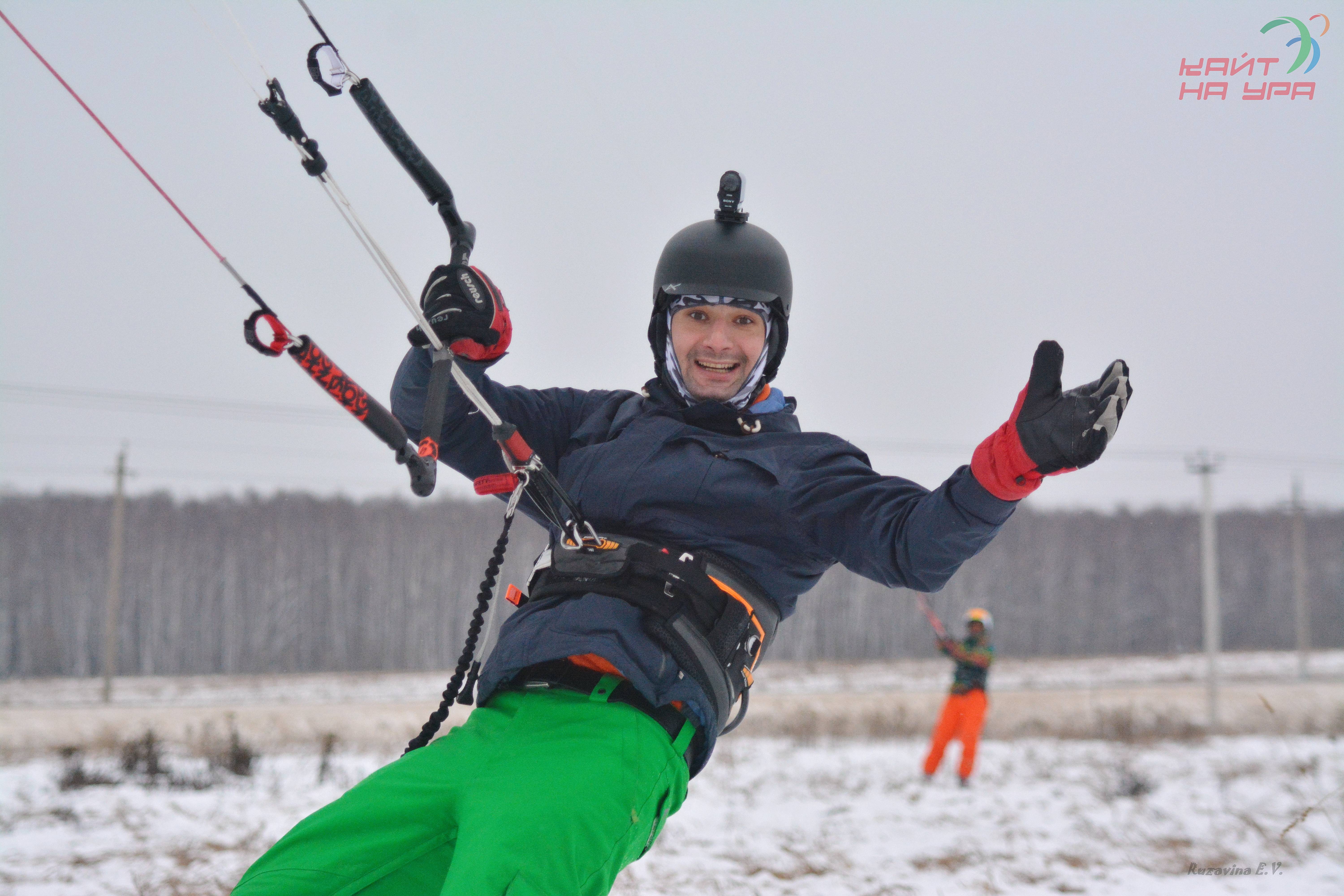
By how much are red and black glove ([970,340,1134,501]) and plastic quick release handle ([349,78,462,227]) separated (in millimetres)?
1267

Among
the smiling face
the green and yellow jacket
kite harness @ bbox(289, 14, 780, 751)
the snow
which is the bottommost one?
the snow

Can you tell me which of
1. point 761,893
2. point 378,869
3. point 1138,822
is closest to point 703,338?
point 378,869

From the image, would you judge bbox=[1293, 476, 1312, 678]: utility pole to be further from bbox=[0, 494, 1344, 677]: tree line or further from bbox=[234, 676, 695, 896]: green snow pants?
bbox=[234, 676, 695, 896]: green snow pants

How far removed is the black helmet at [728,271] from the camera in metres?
2.36

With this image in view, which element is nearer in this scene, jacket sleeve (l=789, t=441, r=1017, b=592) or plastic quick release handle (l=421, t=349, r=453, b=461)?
jacket sleeve (l=789, t=441, r=1017, b=592)

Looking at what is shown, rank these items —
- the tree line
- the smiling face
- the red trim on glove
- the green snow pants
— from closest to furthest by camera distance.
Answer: the green snow pants → the red trim on glove → the smiling face → the tree line

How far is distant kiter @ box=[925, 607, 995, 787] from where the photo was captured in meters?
8.17

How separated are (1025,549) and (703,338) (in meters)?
38.7

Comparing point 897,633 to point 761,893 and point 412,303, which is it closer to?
point 761,893

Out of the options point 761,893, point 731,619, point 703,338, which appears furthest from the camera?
point 761,893

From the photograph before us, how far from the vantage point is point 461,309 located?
200 cm

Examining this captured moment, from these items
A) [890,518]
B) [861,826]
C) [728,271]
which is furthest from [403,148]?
[861,826]

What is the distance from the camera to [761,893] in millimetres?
4707

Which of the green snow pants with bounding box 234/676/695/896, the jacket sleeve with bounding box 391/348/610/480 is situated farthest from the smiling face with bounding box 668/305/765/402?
the green snow pants with bounding box 234/676/695/896
